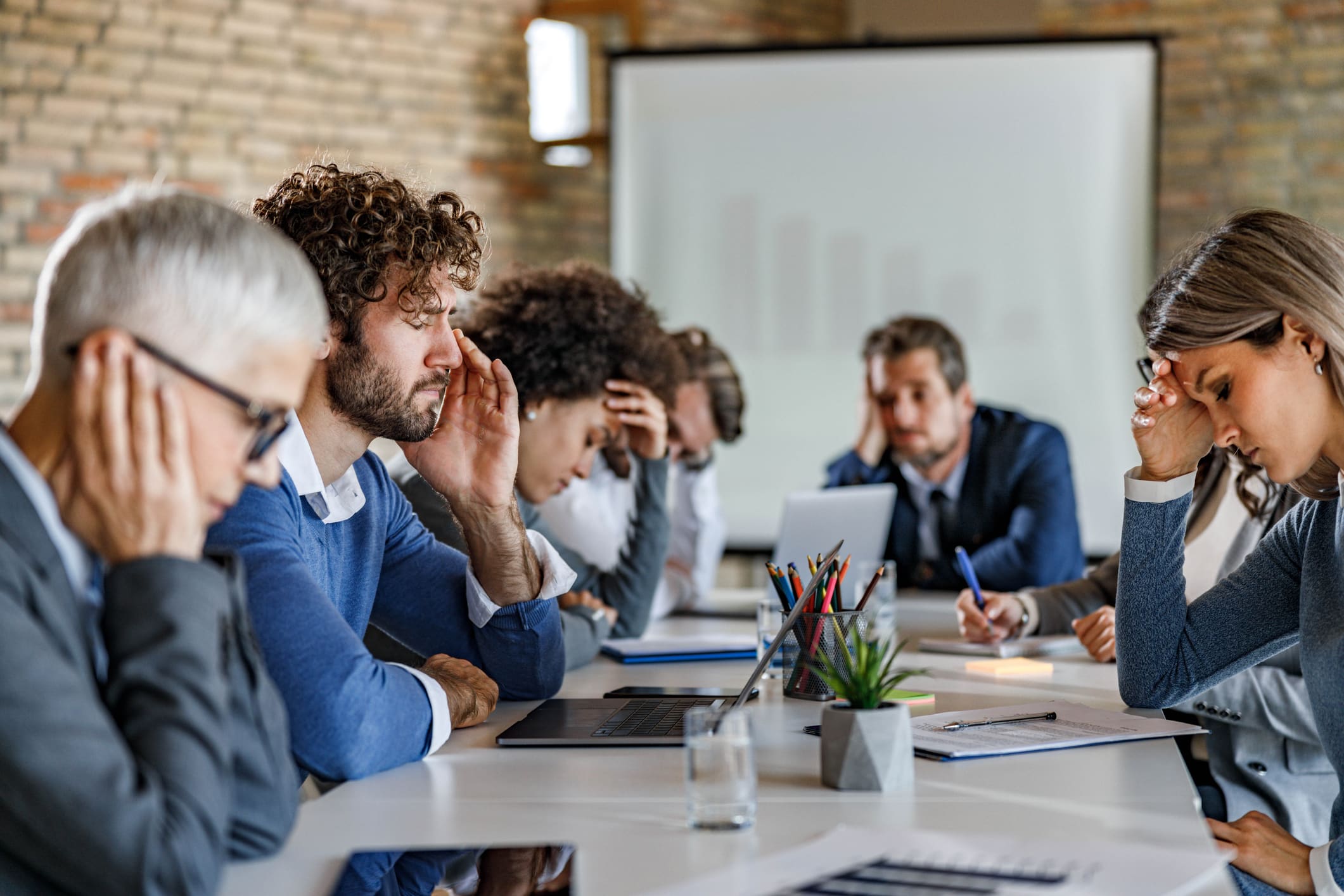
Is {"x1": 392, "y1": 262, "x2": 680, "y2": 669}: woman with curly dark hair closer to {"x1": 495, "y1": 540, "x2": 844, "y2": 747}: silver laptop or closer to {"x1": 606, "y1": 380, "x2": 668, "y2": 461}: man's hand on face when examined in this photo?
{"x1": 606, "y1": 380, "x2": 668, "y2": 461}: man's hand on face

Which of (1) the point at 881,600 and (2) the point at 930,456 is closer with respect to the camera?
(1) the point at 881,600

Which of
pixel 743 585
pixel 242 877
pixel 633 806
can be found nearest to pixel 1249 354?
pixel 633 806

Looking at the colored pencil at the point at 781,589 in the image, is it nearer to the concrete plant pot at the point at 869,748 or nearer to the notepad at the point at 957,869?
the concrete plant pot at the point at 869,748

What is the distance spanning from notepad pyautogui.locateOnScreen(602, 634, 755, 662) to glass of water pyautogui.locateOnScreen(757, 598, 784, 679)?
148 millimetres

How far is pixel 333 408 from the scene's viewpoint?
179 centimetres

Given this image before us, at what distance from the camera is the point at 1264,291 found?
1625 mm

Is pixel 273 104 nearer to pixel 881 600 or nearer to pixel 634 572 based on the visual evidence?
pixel 634 572

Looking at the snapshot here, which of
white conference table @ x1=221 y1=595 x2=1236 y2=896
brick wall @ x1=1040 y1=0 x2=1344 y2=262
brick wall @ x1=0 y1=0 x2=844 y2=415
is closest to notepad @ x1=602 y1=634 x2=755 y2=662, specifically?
white conference table @ x1=221 y1=595 x2=1236 y2=896

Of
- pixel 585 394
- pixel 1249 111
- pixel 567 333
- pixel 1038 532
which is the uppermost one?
pixel 1249 111

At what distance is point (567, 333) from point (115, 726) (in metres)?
1.92

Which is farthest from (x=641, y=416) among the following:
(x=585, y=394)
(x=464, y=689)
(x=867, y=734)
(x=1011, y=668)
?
(x=867, y=734)

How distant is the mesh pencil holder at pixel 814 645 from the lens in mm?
1830

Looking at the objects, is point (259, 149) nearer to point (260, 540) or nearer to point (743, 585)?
point (743, 585)

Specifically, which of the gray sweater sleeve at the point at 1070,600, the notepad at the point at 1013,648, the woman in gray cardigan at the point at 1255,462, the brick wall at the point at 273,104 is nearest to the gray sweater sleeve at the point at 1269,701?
the woman in gray cardigan at the point at 1255,462
